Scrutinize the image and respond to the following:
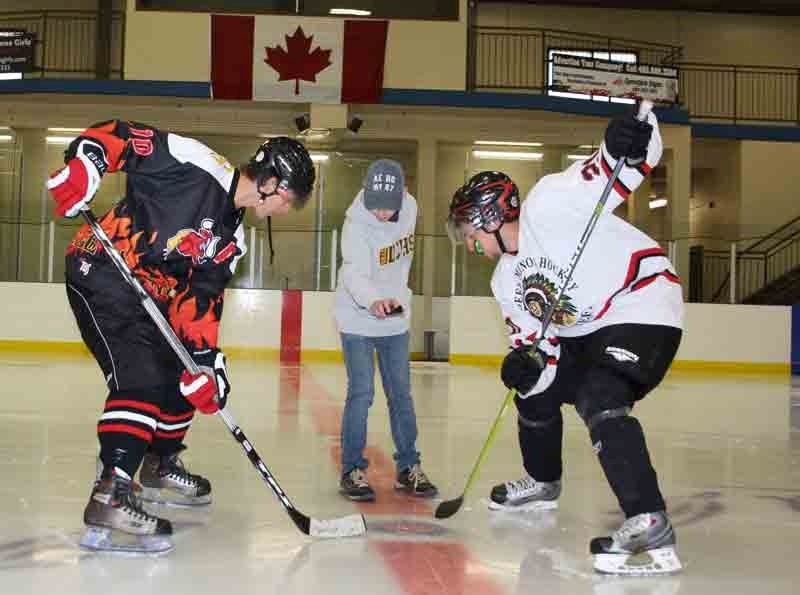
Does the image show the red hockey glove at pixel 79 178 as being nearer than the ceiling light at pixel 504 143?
Yes

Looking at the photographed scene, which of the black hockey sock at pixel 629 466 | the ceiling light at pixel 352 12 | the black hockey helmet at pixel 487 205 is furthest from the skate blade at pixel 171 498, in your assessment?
the ceiling light at pixel 352 12

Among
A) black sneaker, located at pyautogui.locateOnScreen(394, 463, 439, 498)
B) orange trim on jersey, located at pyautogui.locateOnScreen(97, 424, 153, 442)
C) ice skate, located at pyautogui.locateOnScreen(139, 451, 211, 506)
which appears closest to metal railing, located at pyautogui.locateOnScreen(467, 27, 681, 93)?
black sneaker, located at pyautogui.locateOnScreen(394, 463, 439, 498)

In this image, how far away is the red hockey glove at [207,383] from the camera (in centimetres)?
240

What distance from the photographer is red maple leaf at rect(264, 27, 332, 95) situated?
11102 millimetres

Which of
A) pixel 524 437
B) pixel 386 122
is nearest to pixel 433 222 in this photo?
pixel 386 122

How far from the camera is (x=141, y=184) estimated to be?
8.34ft

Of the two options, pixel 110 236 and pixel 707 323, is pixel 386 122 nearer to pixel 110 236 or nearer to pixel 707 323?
pixel 707 323

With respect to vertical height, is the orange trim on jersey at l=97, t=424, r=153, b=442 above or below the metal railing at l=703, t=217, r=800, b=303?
below

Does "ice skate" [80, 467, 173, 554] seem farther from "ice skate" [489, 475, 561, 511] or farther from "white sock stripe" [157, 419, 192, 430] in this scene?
"ice skate" [489, 475, 561, 511]

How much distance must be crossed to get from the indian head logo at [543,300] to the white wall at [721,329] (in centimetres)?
791

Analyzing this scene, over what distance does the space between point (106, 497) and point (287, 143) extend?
959 mm

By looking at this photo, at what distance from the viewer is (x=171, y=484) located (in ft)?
9.83

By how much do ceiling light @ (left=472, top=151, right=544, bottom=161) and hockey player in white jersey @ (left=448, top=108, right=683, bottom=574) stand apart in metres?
10.8

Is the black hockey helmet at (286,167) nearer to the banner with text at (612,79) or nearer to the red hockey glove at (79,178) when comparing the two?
the red hockey glove at (79,178)
